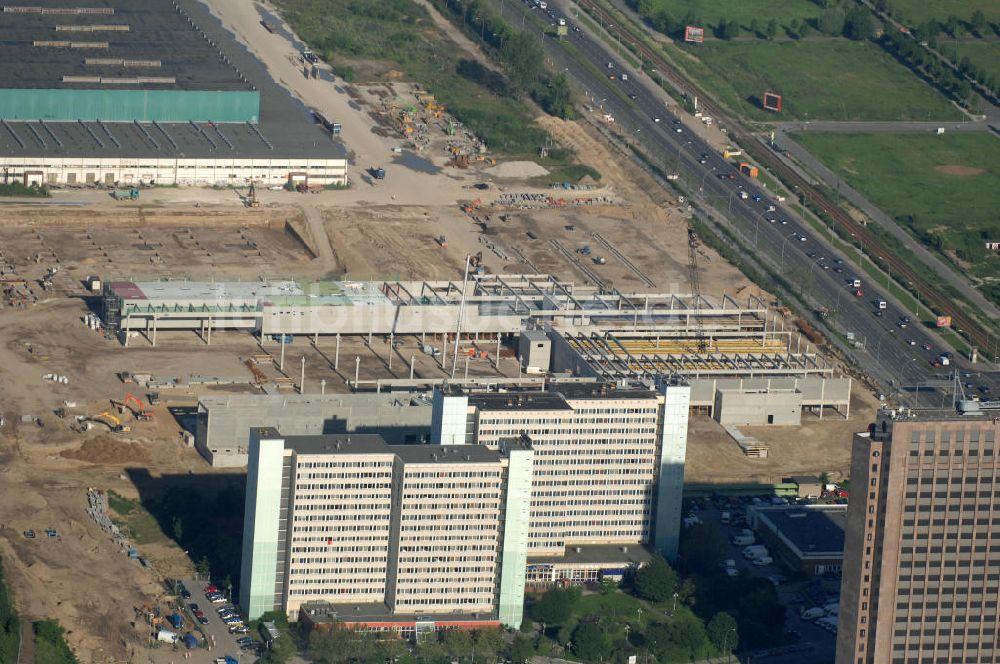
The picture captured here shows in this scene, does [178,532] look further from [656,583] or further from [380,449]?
[656,583]

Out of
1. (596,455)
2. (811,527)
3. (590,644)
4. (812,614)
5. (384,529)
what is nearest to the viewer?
(590,644)

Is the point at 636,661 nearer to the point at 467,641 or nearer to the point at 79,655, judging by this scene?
the point at 467,641

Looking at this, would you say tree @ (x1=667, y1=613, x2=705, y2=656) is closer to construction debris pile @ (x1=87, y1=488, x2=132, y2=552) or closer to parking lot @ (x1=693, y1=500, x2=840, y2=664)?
parking lot @ (x1=693, y1=500, x2=840, y2=664)

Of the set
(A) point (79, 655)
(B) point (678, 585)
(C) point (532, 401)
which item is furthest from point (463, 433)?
(A) point (79, 655)

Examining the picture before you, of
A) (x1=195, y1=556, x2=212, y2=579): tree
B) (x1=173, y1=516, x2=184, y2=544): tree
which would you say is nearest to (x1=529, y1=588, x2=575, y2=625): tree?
(x1=195, y1=556, x2=212, y2=579): tree

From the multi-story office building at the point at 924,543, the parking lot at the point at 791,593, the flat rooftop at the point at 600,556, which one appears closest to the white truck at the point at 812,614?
the parking lot at the point at 791,593

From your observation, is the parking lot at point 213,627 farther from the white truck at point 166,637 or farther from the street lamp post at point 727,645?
the street lamp post at point 727,645

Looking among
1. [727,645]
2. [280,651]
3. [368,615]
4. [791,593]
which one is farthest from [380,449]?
[791,593]
